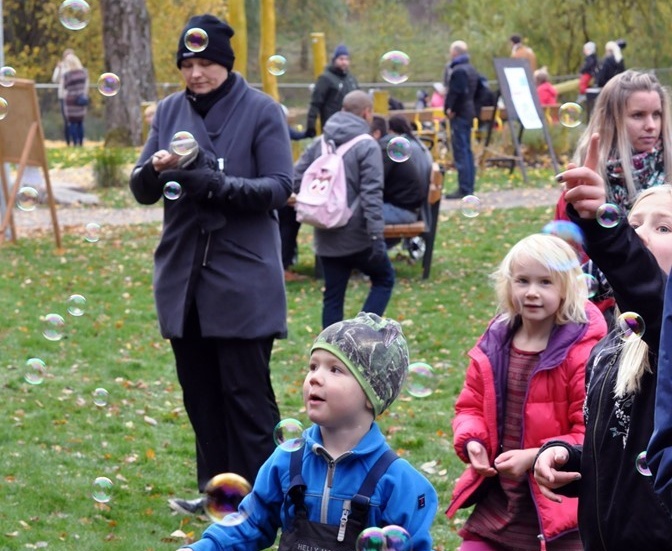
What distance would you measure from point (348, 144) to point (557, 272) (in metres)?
4.98

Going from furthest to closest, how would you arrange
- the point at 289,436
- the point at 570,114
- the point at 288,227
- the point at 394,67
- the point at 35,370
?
the point at 288,227 → the point at 394,67 → the point at 35,370 → the point at 570,114 → the point at 289,436

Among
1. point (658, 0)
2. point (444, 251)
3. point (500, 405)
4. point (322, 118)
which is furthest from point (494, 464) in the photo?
point (658, 0)

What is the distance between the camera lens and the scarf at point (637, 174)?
4.61 meters

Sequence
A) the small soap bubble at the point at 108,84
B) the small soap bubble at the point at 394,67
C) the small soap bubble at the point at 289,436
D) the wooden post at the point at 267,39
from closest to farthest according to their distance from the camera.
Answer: the small soap bubble at the point at 289,436
the small soap bubble at the point at 108,84
the small soap bubble at the point at 394,67
the wooden post at the point at 267,39

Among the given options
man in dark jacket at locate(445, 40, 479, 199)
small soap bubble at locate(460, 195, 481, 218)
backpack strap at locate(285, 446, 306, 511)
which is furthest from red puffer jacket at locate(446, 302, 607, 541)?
man in dark jacket at locate(445, 40, 479, 199)

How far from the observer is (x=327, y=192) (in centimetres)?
879

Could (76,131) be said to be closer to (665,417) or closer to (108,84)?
(108,84)

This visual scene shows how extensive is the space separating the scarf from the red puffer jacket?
682 millimetres

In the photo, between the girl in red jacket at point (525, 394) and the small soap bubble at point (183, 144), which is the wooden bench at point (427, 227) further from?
the girl in red jacket at point (525, 394)

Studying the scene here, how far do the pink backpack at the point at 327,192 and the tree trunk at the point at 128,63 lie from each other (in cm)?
1623

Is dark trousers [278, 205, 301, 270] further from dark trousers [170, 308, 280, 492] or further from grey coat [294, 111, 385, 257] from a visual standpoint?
dark trousers [170, 308, 280, 492]

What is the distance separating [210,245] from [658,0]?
85.0 feet

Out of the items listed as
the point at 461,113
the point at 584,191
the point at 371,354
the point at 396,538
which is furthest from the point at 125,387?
A: the point at 461,113

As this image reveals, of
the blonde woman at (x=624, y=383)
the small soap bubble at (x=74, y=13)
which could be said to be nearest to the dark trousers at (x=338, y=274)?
the small soap bubble at (x=74, y=13)
